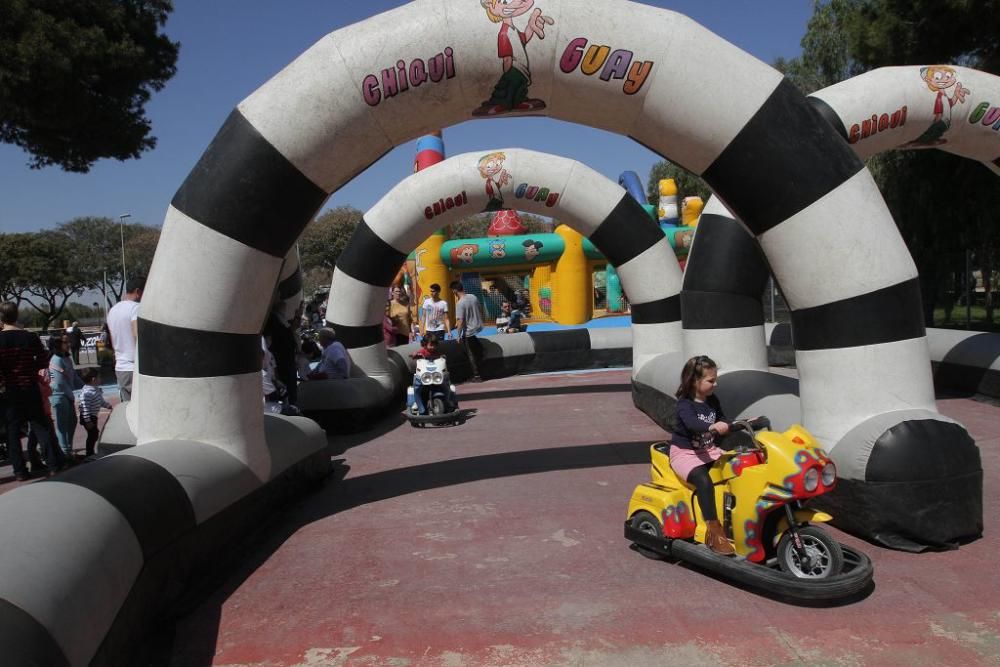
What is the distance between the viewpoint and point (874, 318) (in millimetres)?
4090

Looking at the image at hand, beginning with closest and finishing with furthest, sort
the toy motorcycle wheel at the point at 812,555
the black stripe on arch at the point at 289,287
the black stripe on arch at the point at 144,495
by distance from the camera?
the black stripe on arch at the point at 144,495 → the toy motorcycle wheel at the point at 812,555 → the black stripe on arch at the point at 289,287

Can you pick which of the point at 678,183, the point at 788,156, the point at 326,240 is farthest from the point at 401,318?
the point at 326,240

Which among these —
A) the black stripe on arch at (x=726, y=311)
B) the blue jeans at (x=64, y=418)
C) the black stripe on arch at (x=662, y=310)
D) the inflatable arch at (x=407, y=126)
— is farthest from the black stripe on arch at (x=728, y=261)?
the blue jeans at (x=64, y=418)

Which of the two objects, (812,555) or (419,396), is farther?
(419,396)

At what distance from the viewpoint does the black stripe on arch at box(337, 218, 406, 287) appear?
31.0ft

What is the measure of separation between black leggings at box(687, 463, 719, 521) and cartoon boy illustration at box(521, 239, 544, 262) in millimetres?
17104

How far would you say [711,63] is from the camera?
4.16 meters

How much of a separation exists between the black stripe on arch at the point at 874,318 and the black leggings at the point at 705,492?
1263 millimetres

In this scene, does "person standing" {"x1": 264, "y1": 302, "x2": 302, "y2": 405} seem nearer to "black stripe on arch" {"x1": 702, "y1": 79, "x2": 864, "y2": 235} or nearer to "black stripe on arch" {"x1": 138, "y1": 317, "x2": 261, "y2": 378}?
"black stripe on arch" {"x1": 138, "y1": 317, "x2": 261, "y2": 378}

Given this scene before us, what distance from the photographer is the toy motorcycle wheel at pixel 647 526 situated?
3.90m

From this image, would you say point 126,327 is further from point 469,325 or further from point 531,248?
point 531,248

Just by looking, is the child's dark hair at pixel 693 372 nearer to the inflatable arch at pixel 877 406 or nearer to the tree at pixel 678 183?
the inflatable arch at pixel 877 406

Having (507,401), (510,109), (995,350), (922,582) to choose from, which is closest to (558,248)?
(507,401)

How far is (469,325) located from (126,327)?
620 centimetres
